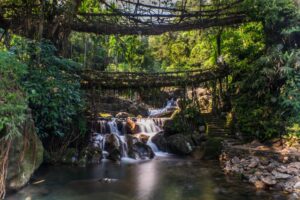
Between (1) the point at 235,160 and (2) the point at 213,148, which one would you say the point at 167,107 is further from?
(1) the point at 235,160

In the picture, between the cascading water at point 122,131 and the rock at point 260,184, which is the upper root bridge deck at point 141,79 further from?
the rock at point 260,184

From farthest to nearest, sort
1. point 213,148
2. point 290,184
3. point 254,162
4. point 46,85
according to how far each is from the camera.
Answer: point 213,148
point 254,162
point 46,85
point 290,184

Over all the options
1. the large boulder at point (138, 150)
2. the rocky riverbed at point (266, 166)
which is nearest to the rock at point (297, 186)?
the rocky riverbed at point (266, 166)

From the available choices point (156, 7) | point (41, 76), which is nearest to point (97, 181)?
point (41, 76)

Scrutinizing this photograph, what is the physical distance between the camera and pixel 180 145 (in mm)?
11914

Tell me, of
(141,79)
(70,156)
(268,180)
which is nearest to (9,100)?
(70,156)

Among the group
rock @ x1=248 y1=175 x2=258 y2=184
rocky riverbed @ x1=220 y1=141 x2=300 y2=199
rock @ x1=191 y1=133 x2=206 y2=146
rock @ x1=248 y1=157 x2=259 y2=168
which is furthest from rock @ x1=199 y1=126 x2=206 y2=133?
rock @ x1=248 y1=175 x2=258 y2=184

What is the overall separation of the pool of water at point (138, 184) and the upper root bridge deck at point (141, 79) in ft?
9.60

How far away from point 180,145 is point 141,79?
3.13m

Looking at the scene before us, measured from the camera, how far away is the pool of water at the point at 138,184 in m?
6.50

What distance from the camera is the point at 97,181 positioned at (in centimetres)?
772

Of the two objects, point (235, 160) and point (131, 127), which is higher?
point (131, 127)

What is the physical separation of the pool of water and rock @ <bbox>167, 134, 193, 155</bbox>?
5.54 feet

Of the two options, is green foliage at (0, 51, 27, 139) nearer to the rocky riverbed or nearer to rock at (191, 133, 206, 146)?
the rocky riverbed
